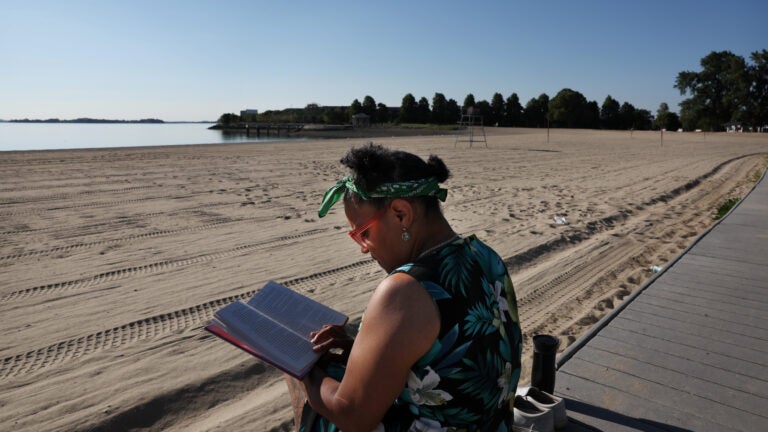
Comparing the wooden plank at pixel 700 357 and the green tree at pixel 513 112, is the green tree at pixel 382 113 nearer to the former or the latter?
the green tree at pixel 513 112

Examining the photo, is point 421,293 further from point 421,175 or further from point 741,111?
point 741,111

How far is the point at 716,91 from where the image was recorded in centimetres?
5894

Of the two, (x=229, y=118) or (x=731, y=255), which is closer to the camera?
(x=731, y=255)

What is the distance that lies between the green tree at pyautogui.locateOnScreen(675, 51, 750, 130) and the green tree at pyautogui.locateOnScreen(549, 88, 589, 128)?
11.2 m

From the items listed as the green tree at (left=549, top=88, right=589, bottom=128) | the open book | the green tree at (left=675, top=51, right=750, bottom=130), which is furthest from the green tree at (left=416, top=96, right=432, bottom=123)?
the open book

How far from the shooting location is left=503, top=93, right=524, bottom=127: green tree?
239 feet

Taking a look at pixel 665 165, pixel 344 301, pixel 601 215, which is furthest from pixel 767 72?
pixel 344 301

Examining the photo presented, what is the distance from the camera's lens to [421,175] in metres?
1.47

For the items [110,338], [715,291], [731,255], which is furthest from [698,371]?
[110,338]

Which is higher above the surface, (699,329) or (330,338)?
(330,338)

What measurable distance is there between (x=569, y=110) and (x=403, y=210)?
70851mm

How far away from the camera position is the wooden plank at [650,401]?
2348 mm

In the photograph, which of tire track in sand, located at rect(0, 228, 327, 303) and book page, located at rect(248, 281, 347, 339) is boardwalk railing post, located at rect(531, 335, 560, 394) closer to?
book page, located at rect(248, 281, 347, 339)

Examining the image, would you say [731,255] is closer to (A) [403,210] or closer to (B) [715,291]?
(B) [715,291]
